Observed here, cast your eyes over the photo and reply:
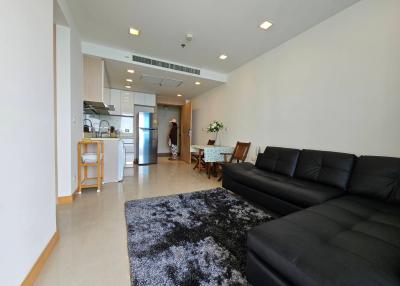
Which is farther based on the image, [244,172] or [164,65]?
[164,65]

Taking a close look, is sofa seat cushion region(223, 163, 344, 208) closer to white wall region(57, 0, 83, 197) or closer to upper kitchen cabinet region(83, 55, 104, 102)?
white wall region(57, 0, 83, 197)

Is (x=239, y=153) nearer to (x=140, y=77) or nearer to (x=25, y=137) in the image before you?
(x=140, y=77)

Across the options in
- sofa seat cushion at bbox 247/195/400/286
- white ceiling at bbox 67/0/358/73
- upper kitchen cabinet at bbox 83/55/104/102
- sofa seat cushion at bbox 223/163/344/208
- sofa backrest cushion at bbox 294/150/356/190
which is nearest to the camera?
sofa seat cushion at bbox 247/195/400/286

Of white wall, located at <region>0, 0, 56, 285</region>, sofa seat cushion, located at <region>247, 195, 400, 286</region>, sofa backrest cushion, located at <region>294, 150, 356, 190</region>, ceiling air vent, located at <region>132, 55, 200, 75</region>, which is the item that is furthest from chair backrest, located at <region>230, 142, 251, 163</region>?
white wall, located at <region>0, 0, 56, 285</region>

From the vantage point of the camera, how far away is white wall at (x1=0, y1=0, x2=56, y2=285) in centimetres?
96

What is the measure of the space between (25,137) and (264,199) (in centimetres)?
248

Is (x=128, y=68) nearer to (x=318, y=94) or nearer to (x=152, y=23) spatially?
(x=152, y=23)

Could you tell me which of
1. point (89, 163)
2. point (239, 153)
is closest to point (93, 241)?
point (89, 163)

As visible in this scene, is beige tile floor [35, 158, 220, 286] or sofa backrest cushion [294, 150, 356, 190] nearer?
beige tile floor [35, 158, 220, 286]

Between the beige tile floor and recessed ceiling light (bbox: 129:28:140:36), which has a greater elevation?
recessed ceiling light (bbox: 129:28:140:36)

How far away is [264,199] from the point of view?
2291mm

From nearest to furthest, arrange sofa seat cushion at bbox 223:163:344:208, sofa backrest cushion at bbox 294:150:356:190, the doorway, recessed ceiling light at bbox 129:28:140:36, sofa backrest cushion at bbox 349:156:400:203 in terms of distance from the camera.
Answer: sofa backrest cushion at bbox 349:156:400:203, sofa seat cushion at bbox 223:163:344:208, sofa backrest cushion at bbox 294:150:356:190, recessed ceiling light at bbox 129:28:140:36, the doorway

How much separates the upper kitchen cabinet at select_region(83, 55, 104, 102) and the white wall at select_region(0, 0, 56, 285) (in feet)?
6.58

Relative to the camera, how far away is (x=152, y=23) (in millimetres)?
2666
